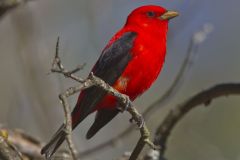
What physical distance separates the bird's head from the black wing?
30cm

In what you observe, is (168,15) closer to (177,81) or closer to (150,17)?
(150,17)

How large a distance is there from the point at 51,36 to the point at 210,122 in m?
2.20

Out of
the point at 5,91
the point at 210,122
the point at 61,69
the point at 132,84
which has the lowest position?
the point at 210,122

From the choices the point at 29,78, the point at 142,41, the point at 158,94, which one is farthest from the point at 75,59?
the point at 142,41

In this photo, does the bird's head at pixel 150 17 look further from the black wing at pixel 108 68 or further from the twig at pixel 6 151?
the twig at pixel 6 151

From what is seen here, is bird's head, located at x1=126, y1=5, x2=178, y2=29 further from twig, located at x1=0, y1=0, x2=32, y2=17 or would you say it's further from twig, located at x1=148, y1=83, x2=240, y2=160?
twig, located at x1=0, y1=0, x2=32, y2=17

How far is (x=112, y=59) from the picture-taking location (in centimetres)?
512

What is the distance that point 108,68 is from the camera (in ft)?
16.5

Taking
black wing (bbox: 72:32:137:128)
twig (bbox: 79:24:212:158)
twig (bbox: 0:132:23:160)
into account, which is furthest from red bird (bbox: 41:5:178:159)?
twig (bbox: 0:132:23:160)

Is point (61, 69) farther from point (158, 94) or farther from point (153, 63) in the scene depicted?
point (158, 94)

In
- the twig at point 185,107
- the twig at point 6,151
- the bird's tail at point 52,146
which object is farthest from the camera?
the twig at point 185,107

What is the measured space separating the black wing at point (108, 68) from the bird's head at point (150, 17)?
1.00 feet

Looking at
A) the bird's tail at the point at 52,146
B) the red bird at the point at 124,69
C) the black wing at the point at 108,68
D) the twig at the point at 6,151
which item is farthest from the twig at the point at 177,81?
the twig at the point at 6,151

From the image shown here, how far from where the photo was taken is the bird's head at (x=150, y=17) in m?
5.57
